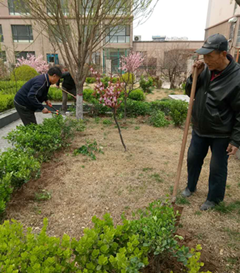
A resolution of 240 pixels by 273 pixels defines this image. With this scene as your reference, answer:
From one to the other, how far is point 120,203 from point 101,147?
6.65 feet

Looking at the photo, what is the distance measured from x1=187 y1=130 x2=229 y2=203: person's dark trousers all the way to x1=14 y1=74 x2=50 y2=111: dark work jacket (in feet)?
8.66

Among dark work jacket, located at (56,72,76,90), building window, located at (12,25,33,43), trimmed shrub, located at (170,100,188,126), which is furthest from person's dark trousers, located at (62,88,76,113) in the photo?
building window, located at (12,25,33,43)

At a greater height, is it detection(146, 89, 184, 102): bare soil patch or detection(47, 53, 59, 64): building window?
detection(47, 53, 59, 64): building window

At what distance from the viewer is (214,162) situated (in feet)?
8.11

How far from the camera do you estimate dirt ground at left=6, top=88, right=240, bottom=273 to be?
2262 millimetres

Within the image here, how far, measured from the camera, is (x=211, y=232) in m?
2.30

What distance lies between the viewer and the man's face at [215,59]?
6.89 feet

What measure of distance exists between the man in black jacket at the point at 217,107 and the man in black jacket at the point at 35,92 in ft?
7.83

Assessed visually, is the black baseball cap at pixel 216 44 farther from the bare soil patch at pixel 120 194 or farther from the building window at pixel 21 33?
the building window at pixel 21 33

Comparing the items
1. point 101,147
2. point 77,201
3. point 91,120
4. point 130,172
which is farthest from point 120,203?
point 91,120

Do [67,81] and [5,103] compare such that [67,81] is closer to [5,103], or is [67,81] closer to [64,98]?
[64,98]

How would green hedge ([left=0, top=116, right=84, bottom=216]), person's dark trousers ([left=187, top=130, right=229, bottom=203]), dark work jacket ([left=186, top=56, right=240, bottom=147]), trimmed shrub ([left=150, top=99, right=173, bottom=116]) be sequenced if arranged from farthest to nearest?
trimmed shrub ([left=150, top=99, right=173, bottom=116]) < green hedge ([left=0, top=116, right=84, bottom=216]) < person's dark trousers ([left=187, top=130, right=229, bottom=203]) < dark work jacket ([left=186, top=56, right=240, bottom=147])

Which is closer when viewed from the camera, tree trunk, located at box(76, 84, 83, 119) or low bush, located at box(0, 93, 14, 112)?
tree trunk, located at box(76, 84, 83, 119)

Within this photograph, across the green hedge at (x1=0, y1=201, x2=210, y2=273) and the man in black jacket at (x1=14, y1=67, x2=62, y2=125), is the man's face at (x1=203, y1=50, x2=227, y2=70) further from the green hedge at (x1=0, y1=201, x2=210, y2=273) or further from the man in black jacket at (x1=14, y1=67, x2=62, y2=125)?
the man in black jacket at (x1=14, y1=67, x2=62, y2=125)
